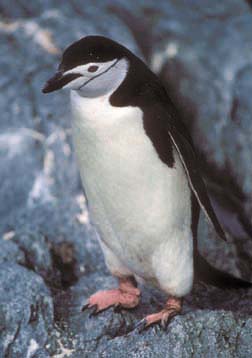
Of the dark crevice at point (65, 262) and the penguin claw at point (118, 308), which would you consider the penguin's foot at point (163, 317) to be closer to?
the penguin claw at point (118, 308)

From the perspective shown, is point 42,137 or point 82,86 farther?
point 42,137

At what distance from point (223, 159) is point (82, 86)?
1.54 metres

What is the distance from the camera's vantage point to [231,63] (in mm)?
3658

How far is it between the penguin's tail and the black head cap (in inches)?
31.6

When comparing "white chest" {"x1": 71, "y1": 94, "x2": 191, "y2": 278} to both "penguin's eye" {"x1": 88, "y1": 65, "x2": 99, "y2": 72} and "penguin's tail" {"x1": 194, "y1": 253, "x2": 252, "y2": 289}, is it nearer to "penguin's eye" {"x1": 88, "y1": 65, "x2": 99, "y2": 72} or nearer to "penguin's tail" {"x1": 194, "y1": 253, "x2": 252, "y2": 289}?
"penguin's eye" {"x1": 88, "y1": 65, "x2": 99, "y2": 72}

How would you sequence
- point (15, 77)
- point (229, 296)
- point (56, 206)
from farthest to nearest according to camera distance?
point (15, 77) → point (56, 206) → point (229, 296)

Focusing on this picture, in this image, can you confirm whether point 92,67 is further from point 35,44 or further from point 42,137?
point 35,44

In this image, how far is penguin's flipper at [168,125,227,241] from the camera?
2107 mm

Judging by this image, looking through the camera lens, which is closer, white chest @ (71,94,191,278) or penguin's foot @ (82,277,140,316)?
white chest @ (71,94,191,278)

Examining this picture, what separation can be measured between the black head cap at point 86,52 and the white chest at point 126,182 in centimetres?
13

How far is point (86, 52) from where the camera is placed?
6.36 ft

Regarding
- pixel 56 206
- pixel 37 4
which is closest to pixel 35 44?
pixel 37 4

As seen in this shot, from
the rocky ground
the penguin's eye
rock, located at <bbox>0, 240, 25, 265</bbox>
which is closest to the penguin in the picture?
the penguin's eye

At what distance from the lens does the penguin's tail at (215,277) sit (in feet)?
8.00
